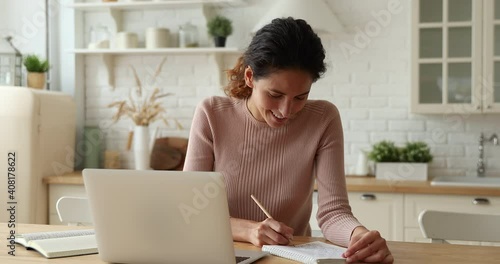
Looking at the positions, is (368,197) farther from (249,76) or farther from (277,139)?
(249,76)

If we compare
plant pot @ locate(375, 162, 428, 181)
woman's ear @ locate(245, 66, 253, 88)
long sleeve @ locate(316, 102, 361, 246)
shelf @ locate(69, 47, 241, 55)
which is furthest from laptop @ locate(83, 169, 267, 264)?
shelf @ locate(69, 47, 241, 55)

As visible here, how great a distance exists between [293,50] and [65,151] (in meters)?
2.67

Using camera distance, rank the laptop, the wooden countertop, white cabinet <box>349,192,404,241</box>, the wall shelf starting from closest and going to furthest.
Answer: the laptop → the wooden countertop → white cabinet <box>349,192,404,241</box> → the wall shelf

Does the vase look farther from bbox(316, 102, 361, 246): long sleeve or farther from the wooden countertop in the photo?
bbox(316, 102, 361, 246): long sleeve

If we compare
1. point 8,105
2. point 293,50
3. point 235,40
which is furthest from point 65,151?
point 293,50

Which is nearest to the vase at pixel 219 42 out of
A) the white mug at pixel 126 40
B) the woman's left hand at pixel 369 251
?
the white mug at pixel 126 40

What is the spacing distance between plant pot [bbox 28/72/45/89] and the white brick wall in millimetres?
758

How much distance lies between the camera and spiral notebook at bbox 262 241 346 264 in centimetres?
173

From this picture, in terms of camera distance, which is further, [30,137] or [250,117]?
[30,137]

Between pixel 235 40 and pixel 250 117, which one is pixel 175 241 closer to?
pixel 250 117

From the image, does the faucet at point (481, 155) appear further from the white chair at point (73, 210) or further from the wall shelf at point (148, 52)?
the white chair at point (73, 210)

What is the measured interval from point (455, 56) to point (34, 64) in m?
2.52

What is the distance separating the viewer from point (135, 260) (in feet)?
5.56

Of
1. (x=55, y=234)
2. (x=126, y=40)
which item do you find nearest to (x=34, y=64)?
(x=126, y=40)
